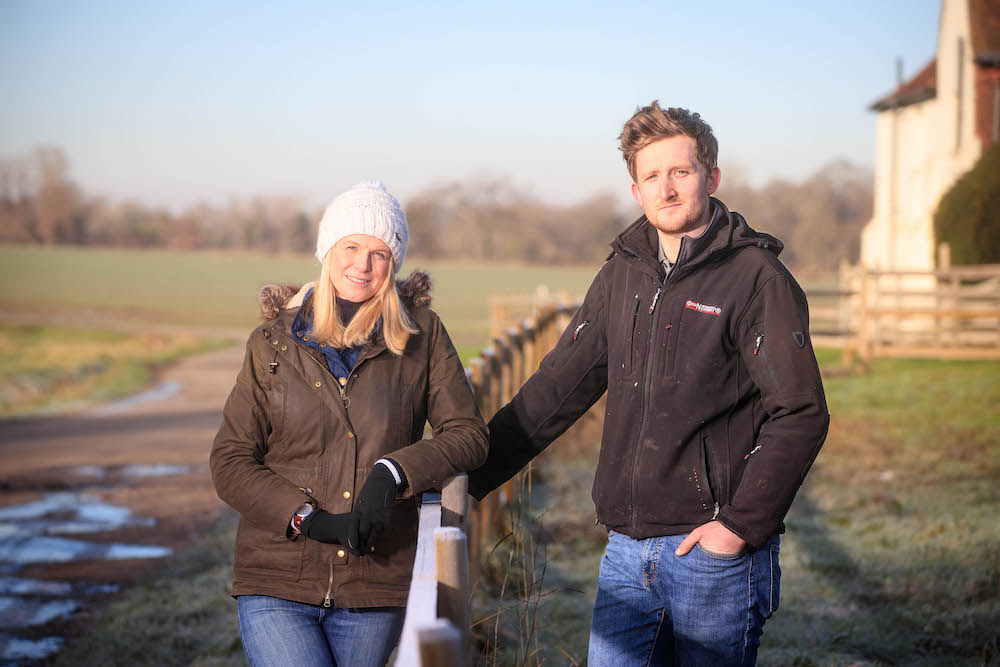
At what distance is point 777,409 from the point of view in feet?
8.91

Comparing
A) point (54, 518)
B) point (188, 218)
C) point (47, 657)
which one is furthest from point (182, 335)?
point (188, 218)

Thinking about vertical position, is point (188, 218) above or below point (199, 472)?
above

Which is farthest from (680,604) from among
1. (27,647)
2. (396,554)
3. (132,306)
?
(132,306)

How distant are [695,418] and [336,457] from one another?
37.6 inches

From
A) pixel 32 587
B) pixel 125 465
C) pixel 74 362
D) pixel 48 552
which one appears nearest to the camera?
pixel 32 587

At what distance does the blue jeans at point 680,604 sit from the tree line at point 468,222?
61.4 m

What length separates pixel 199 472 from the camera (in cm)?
1064

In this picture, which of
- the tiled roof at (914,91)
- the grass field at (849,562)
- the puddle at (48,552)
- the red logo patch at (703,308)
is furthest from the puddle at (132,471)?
the tiled roof at (914,91)

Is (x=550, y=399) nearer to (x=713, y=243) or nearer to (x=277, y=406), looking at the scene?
(x=713, y=243)

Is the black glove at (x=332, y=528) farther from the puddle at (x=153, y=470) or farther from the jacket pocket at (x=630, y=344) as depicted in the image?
the puddle at (x=153, y=470)

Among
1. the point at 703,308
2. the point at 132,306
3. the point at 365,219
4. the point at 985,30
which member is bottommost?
the point at 132,306

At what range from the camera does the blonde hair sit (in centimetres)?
285

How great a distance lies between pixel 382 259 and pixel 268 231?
244 feet

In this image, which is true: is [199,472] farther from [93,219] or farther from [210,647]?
[93,219]
